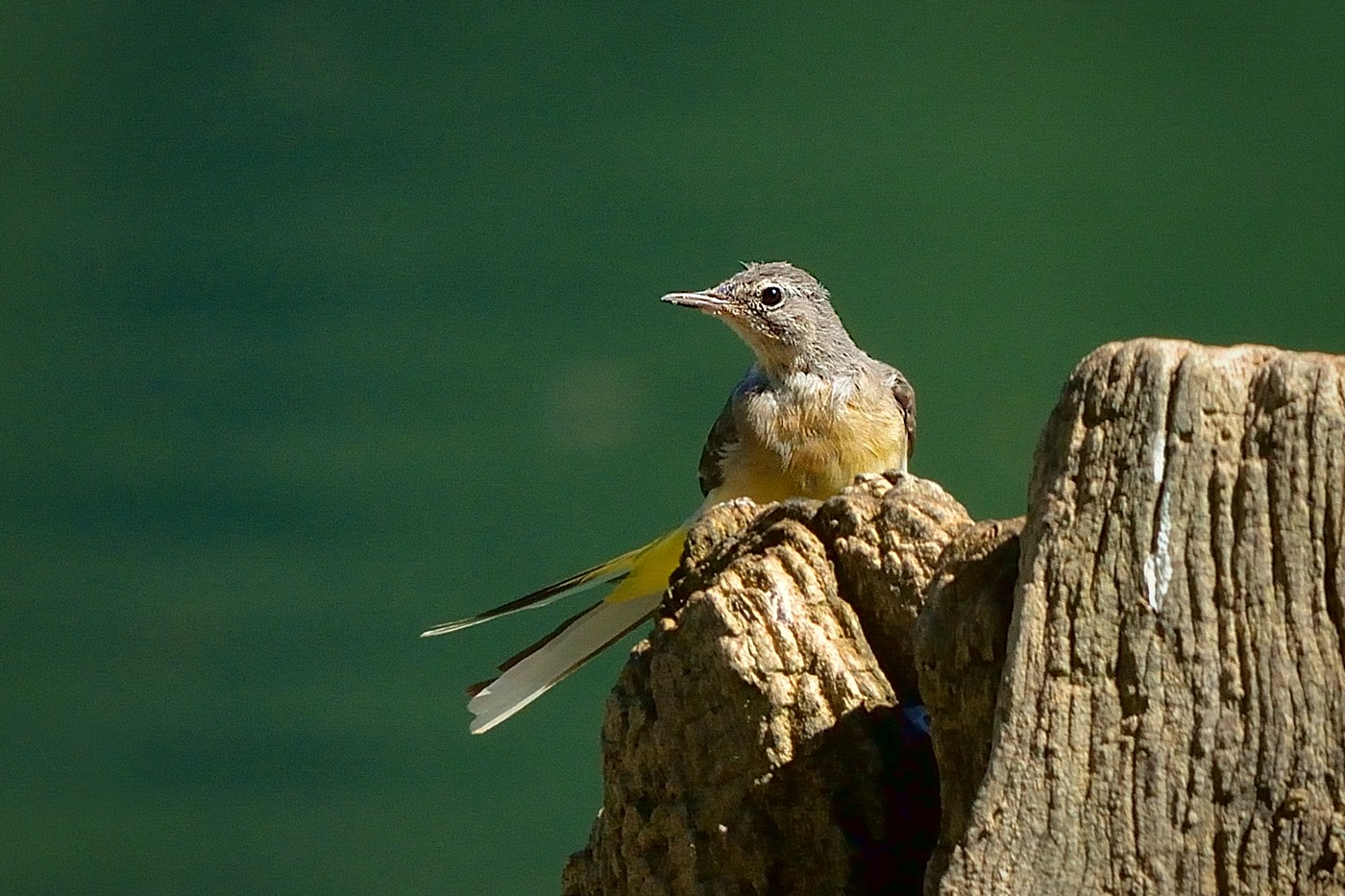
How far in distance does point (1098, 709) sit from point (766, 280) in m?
3.57

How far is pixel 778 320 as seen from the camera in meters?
5.04

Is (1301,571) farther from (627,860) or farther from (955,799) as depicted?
(627,860)

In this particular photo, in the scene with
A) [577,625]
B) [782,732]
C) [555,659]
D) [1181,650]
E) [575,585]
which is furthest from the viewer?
[575,585]

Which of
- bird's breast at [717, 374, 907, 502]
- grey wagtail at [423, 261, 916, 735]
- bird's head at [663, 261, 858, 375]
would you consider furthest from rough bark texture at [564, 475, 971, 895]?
bird's head at [663, 261, 858, 375]

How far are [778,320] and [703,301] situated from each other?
265 mm

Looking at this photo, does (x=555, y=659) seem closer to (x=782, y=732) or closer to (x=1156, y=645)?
(x=782, y=732)

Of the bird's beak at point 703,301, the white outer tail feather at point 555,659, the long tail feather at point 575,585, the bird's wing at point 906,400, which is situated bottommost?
the white outer tail feather at point 555,659

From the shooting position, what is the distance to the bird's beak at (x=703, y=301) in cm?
486

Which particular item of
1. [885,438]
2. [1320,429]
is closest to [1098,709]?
[1320,429]

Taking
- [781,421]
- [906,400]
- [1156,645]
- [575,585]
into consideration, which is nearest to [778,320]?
[781,421]

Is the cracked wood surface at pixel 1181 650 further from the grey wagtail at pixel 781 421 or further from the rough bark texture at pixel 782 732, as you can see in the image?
the grey wagtail at pixel 781 421

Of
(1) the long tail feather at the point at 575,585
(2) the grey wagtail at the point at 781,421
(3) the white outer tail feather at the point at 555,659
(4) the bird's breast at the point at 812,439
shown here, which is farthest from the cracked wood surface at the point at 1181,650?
(4) the bird's breast at the point at 812,439

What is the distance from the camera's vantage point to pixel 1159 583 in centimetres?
161

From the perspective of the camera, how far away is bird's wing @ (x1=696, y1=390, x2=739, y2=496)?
4.90 m
